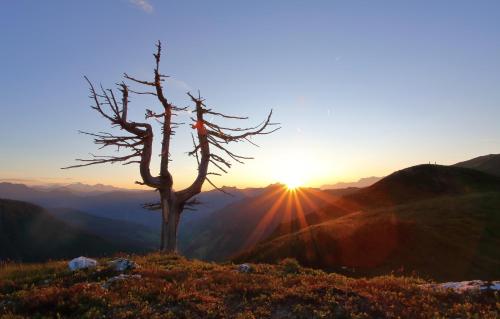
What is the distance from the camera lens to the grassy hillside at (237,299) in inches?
385

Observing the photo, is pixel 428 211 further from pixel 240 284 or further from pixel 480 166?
pixel 480 166

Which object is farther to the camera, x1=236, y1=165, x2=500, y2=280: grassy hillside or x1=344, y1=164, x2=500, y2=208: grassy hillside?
x1=344, y1=164, x2=500, y2=208: grassy hillside

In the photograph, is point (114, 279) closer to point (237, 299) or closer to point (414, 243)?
point (237, 299)

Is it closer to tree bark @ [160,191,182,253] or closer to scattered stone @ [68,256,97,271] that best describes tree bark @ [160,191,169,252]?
tree bark @ [160,191,182,253]

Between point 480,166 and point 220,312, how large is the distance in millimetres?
108456

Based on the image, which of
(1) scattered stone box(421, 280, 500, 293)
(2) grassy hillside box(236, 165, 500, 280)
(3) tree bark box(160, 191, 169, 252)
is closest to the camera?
(1) scattered stone box(421, 280, 500, 293)

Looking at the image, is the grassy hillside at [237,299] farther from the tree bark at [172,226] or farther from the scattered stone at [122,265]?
the tree bark at [172,226]

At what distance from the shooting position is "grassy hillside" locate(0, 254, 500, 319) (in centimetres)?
977

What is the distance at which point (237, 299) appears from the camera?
443 inches

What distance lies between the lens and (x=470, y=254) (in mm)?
29844

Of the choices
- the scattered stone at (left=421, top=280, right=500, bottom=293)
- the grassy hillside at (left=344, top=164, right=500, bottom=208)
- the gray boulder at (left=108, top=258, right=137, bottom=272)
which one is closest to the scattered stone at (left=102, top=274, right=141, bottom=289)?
the gray boulder at (left=108, top=258, right=137, bottom=272)

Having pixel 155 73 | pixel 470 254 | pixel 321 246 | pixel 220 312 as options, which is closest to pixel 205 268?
pixel 220 312

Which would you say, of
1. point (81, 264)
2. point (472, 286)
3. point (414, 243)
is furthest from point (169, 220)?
point (414, 243)

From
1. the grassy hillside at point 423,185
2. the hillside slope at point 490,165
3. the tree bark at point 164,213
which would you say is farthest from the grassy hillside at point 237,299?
the hillside slope at point 490,165
